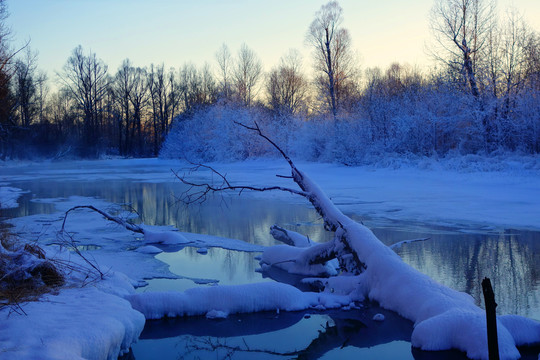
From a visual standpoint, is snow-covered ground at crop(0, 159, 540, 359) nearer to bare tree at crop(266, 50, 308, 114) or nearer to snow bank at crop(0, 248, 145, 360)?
snow bank at crop(0, 248, 145, 360)

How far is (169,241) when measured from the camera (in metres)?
8.89

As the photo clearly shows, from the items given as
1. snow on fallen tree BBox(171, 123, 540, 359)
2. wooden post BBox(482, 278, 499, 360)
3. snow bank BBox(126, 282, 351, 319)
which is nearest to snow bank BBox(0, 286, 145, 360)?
snow bank BBox(126, 282, 351, 319)

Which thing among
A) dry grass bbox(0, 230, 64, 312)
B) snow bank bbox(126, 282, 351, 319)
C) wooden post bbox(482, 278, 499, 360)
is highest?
wooden post bbox(482, 278, 499, 360)

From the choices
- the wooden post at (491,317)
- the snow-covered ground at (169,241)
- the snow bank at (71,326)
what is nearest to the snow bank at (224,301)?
the snow-covered ground at (169,241)

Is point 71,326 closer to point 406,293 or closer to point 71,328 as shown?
point 71,328

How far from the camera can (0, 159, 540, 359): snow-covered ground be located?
3824mm

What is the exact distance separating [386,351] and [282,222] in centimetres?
657

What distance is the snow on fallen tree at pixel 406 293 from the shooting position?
4176 millimetres

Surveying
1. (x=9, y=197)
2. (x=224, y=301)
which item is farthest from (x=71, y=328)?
(x=9, y=197)

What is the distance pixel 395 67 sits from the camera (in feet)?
214

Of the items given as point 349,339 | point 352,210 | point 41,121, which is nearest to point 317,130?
point 352,210

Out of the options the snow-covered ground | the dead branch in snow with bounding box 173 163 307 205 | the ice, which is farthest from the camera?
the ice

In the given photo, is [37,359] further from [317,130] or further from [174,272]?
[317,130]

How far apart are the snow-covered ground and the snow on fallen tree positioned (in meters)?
0.44
